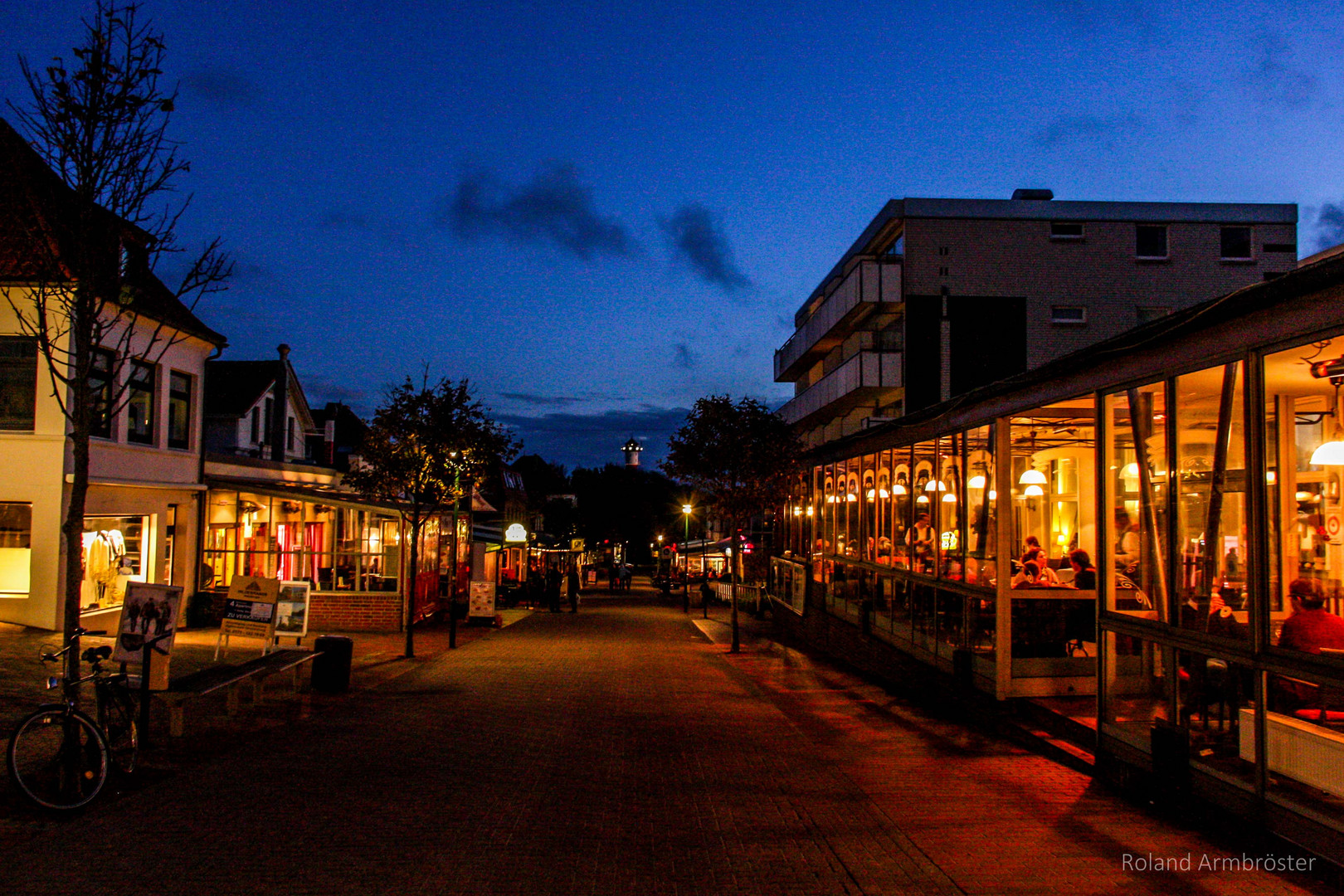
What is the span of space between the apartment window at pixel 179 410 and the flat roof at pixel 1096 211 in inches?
899

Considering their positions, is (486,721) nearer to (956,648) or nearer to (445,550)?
(956,648)

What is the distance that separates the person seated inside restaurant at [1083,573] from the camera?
35.0 feet

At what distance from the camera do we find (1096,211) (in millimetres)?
33688

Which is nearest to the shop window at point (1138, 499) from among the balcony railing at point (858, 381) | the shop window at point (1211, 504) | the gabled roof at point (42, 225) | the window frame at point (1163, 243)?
the shop window at point (1211, 504)

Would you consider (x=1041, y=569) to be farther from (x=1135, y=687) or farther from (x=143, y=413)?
(x=143, y=413)

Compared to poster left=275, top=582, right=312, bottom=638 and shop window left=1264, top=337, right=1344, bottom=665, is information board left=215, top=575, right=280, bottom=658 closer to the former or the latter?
poster left=275, top=582, right=312, bottom=638

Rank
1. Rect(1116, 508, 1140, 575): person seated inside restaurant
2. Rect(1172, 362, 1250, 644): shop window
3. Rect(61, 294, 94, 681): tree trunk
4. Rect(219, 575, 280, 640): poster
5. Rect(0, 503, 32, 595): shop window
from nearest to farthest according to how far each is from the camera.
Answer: Rect(1172, 362, 1250, 644): shop window < Rect(61, 294, 94, 681): tree trunk < Rect(1116, 508, 1140, 575): person seated inside restaurant < Rect(219, 575, 280, 640): poster < Rect(0, 503, 32, 595): shop window

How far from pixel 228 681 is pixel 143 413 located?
1052cm

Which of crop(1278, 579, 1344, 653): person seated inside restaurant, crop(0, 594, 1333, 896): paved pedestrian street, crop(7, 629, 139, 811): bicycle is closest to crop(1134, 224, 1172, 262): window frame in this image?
crop(0, 594, 1333, 896): paved pedestrian street

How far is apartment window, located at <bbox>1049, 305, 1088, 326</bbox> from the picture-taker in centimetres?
3350

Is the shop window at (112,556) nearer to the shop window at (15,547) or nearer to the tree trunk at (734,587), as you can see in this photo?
the shop window at (15,547)

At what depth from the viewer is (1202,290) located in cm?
3359

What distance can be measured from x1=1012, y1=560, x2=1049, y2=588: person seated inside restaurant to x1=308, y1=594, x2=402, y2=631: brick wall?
14.2 meters

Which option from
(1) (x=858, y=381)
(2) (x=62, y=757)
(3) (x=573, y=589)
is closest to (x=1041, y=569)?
(2) (x=62, y=757)
